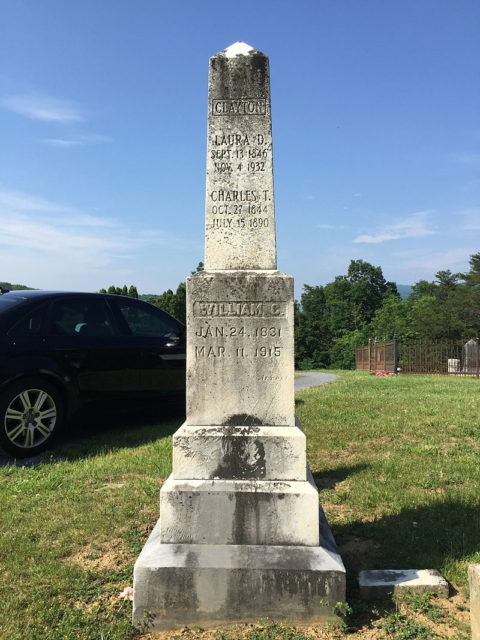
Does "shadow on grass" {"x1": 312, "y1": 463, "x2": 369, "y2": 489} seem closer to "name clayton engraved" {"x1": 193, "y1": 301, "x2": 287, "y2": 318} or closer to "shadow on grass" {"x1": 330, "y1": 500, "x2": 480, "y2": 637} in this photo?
"shadow on grass" {"x1": 330, "y1": 500, "x2": 480, "y2": 637}

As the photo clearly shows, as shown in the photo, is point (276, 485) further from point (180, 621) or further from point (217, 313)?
point (217, 313)

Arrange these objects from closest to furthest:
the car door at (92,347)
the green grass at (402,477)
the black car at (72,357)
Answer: the green grass at (402,477) → the black car at (72,357) → the car door at (92,347)

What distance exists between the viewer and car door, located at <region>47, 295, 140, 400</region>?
18.8 ft

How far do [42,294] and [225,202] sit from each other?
134 inches

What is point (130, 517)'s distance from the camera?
3.88m

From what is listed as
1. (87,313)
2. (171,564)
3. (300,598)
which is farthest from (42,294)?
(300,598)

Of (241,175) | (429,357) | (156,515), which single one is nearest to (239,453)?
(156,515)

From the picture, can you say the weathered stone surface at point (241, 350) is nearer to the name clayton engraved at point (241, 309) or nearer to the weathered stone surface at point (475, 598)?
the name clayton engraved at point (241, 309)

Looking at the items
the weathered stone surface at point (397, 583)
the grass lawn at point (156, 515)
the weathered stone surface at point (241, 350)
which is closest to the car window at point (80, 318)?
the grass lawn at point (156, 515)

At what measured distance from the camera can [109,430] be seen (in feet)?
21.9

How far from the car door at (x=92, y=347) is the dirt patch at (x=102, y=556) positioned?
2.56 meters

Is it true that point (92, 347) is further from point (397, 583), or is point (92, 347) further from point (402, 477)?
point (397, 583)

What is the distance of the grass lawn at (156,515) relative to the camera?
2637mm

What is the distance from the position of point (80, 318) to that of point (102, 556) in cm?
336
